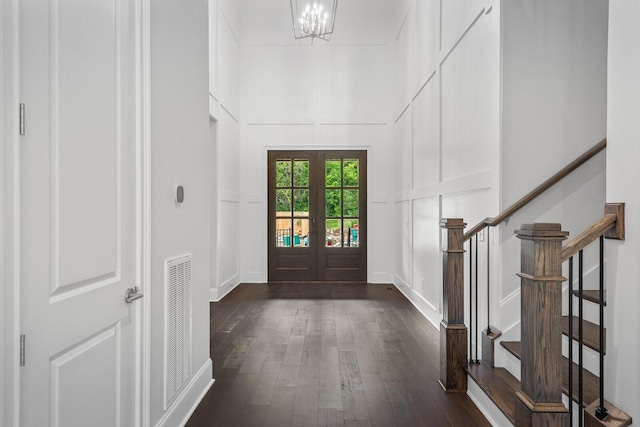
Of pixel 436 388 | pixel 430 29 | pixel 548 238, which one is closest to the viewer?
pixel 548 238

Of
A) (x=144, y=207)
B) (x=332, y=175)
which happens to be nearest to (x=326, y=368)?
(x=144, y=207)

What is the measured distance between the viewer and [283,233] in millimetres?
7414

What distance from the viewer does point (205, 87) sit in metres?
2.94

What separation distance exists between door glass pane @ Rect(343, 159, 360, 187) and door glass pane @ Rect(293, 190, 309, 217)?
0.73 meters

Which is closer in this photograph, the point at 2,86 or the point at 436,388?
the point at 2,86

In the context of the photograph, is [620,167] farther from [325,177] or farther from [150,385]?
[325,177]

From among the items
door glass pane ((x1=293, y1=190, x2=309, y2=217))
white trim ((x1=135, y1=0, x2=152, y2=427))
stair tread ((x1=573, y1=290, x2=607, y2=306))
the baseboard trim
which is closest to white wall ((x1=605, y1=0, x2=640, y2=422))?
stair tread ((x1=573, y1=290, x2=607, y2=306))

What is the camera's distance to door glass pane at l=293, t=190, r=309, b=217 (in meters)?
7.39

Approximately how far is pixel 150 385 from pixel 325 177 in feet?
18.5

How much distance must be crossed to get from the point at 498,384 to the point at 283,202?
525 cm

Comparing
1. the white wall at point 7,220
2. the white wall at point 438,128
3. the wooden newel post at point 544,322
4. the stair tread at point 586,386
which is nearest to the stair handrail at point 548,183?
the white wall at point 438,128

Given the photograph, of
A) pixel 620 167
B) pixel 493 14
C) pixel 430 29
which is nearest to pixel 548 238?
pixel 620 167

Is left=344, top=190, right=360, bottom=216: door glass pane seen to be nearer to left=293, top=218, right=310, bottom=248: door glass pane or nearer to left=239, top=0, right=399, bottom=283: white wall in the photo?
left=239, top=0, right=399, bottom=283: white wall

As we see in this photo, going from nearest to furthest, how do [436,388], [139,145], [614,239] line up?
1. [614,239]
2. [139,145]
3. [436,388]
